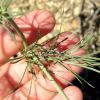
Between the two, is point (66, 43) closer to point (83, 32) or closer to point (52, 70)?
point (52, 70)

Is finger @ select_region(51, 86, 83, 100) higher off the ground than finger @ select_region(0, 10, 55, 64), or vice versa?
finger @ select_region(0, 10, 55, 64)

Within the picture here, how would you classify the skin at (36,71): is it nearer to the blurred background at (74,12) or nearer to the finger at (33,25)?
the finger at (33,25)

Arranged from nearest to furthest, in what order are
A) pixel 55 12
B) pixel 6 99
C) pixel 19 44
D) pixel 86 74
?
pixel 19 44, pixel 6 99, pixel 86 74, pixel 55 12

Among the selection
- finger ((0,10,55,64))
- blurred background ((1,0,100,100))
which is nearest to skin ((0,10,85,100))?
finger ((0,10,55,64))

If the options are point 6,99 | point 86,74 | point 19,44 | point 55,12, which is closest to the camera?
point 19,44

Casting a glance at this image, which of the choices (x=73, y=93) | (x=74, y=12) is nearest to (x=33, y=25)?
(x=73, y=93)

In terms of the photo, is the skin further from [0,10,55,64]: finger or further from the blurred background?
the blurred background

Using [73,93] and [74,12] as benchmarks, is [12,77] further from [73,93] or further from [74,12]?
[74,12]

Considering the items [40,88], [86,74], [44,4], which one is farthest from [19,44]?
[44,4]
